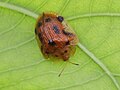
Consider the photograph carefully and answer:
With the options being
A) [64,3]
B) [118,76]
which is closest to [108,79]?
[118,76]

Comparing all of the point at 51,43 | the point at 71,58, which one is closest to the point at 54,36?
the point at 51,43

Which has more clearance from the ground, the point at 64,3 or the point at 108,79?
the point at 64,3

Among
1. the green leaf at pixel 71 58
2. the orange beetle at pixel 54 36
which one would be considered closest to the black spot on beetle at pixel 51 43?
the orange beetle at pixel 54 36

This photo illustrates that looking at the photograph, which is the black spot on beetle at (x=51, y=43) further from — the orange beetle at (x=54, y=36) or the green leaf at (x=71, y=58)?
the green leaf at (x=71, y=58)

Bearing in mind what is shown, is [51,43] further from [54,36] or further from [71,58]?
[71,58]

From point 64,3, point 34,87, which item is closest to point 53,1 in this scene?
Result: point 64,3

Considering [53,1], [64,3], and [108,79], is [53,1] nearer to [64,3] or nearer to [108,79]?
[64,3]

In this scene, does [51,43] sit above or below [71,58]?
above
